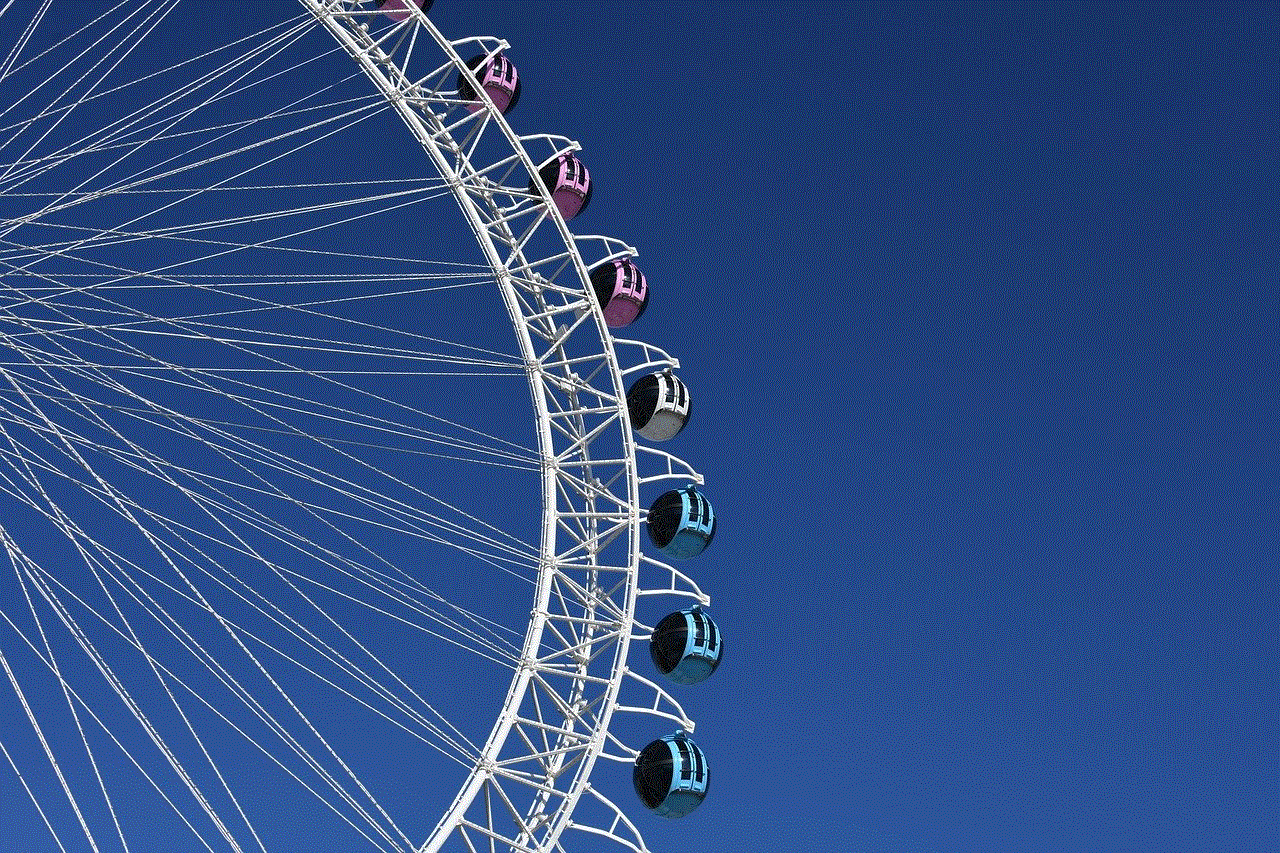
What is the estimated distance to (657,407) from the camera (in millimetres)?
20875

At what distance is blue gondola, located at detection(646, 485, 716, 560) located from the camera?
2045 cm

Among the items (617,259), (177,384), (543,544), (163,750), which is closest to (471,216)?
(617,259)

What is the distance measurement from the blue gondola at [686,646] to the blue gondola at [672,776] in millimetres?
828

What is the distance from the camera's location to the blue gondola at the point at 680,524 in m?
20.5

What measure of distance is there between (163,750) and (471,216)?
820cm

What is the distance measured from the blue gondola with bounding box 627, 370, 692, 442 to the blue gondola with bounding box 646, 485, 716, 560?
2.48 feet

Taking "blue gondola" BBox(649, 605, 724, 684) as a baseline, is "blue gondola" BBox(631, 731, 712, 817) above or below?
below

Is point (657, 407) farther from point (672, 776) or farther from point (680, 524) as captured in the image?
point (672, 776)

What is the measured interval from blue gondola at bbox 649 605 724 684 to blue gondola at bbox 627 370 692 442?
2.15 m

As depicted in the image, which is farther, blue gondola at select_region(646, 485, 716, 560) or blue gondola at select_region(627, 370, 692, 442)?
blue gondola at select_region(627, 370, 692, 442)

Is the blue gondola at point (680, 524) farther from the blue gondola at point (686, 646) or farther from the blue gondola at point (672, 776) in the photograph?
the blue gondola at point (672, 776)

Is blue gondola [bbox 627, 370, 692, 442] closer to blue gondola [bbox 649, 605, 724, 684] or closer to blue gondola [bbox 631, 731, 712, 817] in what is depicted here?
blue gondola [bbox 649, 605, 724, 684]

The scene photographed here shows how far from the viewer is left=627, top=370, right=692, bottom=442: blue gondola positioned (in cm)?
2089

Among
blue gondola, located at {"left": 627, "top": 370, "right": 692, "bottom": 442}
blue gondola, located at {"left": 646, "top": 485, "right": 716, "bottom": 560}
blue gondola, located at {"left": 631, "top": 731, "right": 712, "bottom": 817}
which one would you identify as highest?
blue gondola, located at {"left": 627, "top": 370, "right": 692, "bottom": 442}
